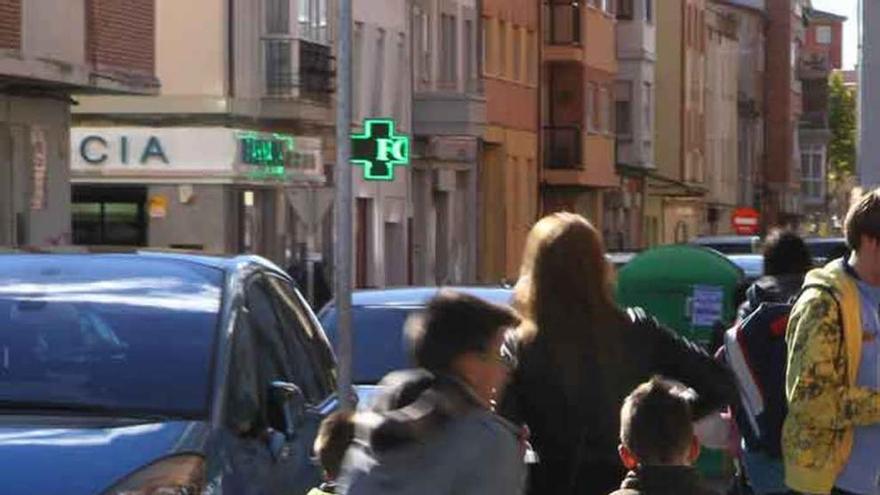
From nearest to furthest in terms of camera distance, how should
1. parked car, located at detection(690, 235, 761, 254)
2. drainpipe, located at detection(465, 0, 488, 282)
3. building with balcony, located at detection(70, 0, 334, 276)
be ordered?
1. parked car, located at detection(690, 235, 761, 254)
2. building with balcony, located at detection(70, 0, 334, 276)
3. drainpipe, located at detection(465, 0, 488, 282)

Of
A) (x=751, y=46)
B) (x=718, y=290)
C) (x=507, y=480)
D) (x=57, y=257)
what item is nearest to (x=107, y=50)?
(x=718, y=290)

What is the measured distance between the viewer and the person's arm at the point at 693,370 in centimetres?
760

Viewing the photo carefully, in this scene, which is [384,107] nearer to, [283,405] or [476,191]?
[476,191]

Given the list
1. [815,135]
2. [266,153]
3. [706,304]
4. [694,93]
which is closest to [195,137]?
[266,153]

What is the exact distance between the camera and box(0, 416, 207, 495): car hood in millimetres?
7371

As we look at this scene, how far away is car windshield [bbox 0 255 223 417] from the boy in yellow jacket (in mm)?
1851

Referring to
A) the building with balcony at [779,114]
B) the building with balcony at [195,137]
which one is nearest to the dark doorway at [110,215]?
the building with balcony at [195,137]

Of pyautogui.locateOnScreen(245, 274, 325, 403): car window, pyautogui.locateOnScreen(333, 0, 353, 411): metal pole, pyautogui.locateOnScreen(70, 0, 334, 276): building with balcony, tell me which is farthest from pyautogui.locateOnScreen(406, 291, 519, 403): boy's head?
pyautogui.locateOnScreen(70, 0, 334, 276): building with balcony

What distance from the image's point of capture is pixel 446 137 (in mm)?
54312

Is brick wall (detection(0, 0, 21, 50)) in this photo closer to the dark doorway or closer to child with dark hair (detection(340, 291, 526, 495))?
the dark doorway

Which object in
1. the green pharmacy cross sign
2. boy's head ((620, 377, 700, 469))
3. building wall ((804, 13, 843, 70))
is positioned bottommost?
boy's head ((620, 377, 700, 469))

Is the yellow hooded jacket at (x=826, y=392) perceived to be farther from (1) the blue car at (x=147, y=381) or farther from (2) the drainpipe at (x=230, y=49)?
(2) the drainpipe at (x=230, y=49)

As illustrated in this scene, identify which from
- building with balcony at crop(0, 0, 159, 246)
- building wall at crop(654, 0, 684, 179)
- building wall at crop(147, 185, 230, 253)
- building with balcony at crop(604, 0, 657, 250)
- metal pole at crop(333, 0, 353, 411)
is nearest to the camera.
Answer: metal pole at crop(333, 0, 353, 411)

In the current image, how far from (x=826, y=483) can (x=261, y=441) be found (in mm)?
1785
